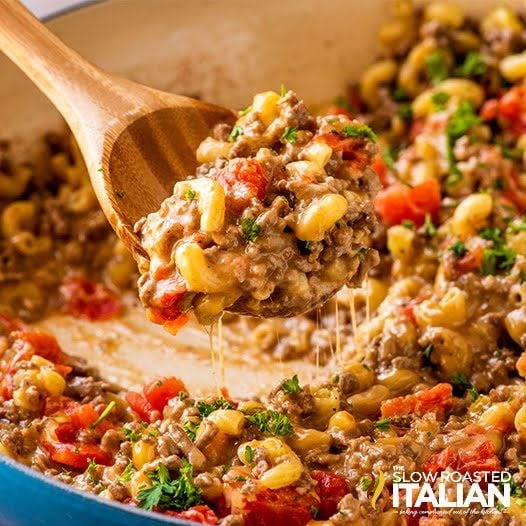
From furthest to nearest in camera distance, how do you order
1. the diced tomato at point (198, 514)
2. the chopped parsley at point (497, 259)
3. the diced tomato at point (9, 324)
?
the diced tomato at point (9, 324) < the chopped parsley at point (497, 259) < the diced tomato at point (198, 514)

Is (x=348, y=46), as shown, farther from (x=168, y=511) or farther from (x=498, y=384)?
(x=168, y=511)

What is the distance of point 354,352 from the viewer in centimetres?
469

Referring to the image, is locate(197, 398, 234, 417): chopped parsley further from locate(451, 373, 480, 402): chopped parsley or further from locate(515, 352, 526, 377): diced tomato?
locate(515, 352, 526, 377): diced tomato

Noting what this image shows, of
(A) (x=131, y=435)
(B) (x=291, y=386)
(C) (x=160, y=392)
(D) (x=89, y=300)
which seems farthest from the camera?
(D) (x=89, y=300)

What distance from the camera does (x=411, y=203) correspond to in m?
5.19

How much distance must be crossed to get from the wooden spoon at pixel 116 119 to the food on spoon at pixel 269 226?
264 millimetres

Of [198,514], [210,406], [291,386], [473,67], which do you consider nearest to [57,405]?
[210,406]

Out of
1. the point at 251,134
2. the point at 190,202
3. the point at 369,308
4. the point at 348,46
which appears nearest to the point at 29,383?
the point at 190,202

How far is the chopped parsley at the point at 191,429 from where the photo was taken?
3703 mm

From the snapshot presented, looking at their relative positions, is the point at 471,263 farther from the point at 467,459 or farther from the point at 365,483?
the point at 365,483

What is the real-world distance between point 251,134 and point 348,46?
84.7 inches

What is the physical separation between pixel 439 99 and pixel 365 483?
105 inches

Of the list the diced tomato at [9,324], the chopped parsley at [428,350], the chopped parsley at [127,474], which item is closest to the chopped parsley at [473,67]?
the chopped parsley at [428,350]

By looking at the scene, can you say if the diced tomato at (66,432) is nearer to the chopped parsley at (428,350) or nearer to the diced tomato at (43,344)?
the diced tomato at (43,344)
